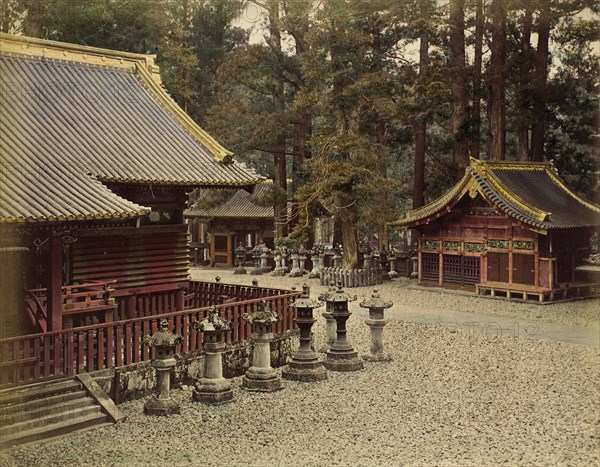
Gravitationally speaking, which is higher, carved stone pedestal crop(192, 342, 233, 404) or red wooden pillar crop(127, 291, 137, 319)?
red wooden pillar crop(127, 291, 137, 319)

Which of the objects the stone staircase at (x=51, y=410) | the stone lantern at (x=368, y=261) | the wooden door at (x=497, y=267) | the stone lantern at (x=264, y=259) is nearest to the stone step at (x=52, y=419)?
the stone staircase at (x=51, y=410)

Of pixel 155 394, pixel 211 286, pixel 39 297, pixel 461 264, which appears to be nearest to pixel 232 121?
pixel 461 264

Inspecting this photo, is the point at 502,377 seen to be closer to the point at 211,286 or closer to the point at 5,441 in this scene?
the point at 211,286

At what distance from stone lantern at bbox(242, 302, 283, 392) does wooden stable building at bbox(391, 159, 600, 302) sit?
14.4 meters

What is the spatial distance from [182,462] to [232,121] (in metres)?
28.5

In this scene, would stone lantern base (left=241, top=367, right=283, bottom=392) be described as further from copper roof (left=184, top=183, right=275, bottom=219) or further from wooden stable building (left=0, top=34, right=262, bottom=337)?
copper roof (left=184, top=183, right=275, bottom=219)

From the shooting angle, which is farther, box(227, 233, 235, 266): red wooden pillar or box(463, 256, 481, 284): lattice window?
box(227, 233, 235, 266): red wooden pillar

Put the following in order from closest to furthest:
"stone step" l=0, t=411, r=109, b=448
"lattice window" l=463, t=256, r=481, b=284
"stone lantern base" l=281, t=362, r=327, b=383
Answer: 1. "stone step" l=0, t=411, r=109, b=448
2. "stone lantern base" l=281, t=362, r=327, b=383
3. "lattice window" l=463, t=256, r=481, b=284

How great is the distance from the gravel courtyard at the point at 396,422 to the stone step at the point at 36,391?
40.1 inches

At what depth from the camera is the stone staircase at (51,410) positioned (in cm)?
1116

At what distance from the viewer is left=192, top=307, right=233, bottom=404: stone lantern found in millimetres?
13453

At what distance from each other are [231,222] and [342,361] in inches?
1077

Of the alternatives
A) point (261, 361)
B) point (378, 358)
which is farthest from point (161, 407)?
point (378, 358)

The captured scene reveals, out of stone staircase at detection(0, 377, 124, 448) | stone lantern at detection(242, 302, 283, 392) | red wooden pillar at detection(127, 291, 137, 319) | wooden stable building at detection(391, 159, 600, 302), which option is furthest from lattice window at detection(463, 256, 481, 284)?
stone staircase at detection(0, 377, 124, 448)
